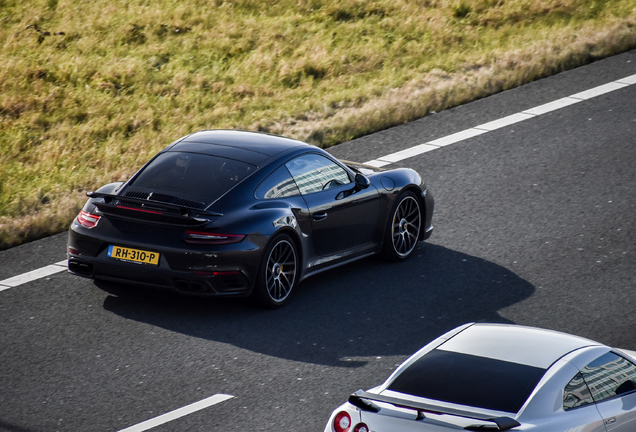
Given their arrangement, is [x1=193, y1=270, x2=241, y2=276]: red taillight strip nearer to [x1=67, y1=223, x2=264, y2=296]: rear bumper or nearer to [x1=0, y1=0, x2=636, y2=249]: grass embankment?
[x1=67, y1=223, x2=264, y2=296]: rear bumper

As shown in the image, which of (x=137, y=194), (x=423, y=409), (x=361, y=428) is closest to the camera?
(x=423, y=409)

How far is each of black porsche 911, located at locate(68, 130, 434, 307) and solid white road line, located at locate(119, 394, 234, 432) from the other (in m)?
1.51

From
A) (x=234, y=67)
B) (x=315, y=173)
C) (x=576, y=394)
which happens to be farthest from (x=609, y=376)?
(x=234, y=67)

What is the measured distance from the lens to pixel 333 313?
895 cm

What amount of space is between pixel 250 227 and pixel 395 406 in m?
3.81

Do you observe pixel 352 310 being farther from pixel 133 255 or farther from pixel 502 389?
pixel 502 389

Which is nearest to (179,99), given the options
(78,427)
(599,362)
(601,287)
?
(601,287)

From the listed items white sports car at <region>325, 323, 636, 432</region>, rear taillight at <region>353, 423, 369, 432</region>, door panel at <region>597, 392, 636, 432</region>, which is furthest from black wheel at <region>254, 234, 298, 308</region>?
door panel at <region>597, 392, 636, 432</region>

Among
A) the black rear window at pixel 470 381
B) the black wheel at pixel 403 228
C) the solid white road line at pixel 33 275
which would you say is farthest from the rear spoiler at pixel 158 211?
the black rear window at pixel 470 381

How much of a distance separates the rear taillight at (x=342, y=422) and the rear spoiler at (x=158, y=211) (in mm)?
3553

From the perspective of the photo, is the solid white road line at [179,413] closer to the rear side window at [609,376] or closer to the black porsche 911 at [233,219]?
the black porsche 911 at [233,219]

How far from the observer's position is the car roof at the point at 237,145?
9.26m

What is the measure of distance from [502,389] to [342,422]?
897 mm

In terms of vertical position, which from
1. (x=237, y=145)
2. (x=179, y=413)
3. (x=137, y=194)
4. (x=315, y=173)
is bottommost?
(x=179, y=413)
